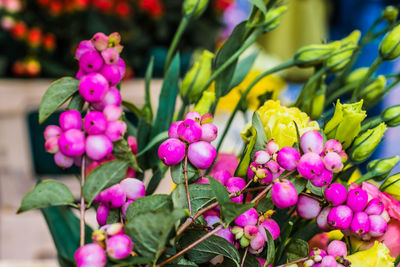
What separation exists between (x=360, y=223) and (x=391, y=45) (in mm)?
129

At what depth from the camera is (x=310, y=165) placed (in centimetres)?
18

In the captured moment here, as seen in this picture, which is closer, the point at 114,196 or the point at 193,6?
the point at 114,196

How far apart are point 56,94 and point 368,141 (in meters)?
0.15

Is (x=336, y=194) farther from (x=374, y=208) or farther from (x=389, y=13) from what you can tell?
(x=389, y=13)

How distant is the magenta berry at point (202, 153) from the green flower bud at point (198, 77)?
0.10 metres

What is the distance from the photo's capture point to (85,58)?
19cm

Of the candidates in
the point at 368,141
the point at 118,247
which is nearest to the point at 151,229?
the point at 118,247

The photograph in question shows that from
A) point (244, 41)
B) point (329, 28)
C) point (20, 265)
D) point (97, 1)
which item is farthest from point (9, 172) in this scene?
point (329, 28)

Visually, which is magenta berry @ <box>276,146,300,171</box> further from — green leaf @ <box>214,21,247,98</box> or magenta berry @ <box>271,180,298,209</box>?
green leaf @ <box>214,21,247,98</box>

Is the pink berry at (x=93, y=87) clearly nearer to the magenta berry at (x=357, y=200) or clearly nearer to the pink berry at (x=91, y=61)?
the pink berry at (x=91, y=61)

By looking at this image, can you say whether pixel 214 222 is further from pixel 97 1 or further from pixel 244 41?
pixel 97 1

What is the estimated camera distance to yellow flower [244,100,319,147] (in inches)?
8.5

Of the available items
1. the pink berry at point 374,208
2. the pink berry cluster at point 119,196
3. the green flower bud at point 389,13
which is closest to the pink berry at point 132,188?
the pink berry cluster at point 119,196

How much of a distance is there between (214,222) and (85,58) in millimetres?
90
